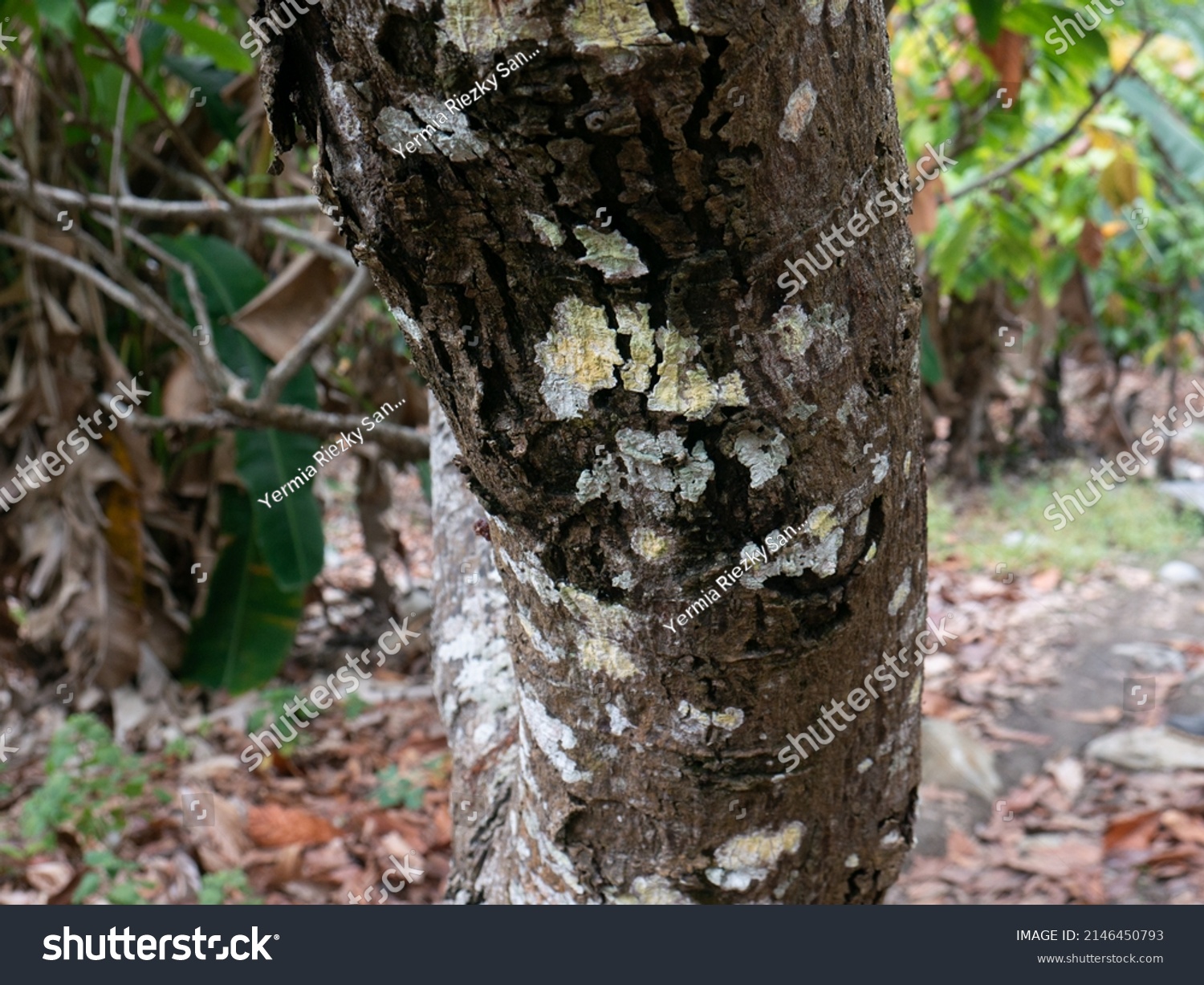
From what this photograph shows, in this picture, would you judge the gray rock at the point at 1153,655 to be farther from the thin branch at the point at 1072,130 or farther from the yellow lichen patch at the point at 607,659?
the yellow lichen patch at the point at 607,659

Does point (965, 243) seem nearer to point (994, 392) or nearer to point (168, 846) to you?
point (994, 392)

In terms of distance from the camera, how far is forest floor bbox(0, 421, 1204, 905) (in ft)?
6.57

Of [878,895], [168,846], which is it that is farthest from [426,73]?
[168,846]

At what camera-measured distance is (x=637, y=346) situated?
1.86ft

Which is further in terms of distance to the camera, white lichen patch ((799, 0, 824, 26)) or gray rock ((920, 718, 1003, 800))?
gray rock ((920, 718, 1003, 800))

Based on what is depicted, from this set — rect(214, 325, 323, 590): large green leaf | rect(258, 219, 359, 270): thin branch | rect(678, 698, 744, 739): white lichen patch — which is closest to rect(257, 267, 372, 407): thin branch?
rect(258, 219, 359, 270): thin branch

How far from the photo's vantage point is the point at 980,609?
3447 mm

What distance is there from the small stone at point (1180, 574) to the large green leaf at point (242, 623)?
3171 millimetres

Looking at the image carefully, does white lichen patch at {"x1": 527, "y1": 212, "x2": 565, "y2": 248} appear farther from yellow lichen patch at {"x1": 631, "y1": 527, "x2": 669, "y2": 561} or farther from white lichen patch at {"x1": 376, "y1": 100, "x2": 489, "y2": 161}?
yellow lichen patch at {"x1": 631, "y1": 527, "x2": 669, "y2": 561}

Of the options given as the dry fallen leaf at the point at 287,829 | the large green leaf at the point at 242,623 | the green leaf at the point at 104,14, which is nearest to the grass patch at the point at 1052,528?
the large green leaf at the point at 242,623

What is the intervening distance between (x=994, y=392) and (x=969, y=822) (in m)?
2.97

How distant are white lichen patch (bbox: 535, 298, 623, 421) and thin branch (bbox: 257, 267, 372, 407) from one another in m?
1.17

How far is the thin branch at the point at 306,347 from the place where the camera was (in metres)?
1.76
